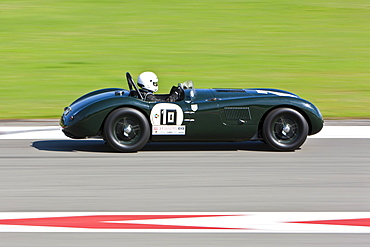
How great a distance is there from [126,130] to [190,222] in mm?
3300

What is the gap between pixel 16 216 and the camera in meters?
5.63

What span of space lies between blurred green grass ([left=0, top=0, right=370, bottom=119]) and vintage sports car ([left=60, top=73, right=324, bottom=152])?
406cm

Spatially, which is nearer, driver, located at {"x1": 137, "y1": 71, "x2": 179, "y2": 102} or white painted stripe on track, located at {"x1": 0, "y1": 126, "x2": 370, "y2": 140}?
driver, located at {"x1": 137, "y1": 71, "x2": 179, "y2": 102}

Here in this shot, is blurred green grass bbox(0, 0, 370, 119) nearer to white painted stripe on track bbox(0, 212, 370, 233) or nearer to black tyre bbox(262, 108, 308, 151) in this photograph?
black tyre bbox(262, 108, 308, 151)

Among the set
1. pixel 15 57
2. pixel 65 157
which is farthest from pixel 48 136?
pixel 15 57

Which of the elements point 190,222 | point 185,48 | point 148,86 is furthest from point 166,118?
point 185,48

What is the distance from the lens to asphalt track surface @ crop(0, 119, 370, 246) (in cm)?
507

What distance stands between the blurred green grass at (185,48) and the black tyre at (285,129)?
4.08 meters

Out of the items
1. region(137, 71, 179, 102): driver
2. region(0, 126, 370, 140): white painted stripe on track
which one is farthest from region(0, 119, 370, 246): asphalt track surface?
region(137, 71, 179, 102): driver

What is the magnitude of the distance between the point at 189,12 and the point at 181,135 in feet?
65.7

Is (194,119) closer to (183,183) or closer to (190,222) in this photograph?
(183,183)

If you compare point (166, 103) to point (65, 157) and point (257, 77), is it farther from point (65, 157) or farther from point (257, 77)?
point (257, 77)

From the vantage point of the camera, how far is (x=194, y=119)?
856 cm

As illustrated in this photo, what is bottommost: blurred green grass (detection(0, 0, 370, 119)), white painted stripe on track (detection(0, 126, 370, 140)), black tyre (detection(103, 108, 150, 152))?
white painted stripe on track (detection(0, 126, 370, 140))
